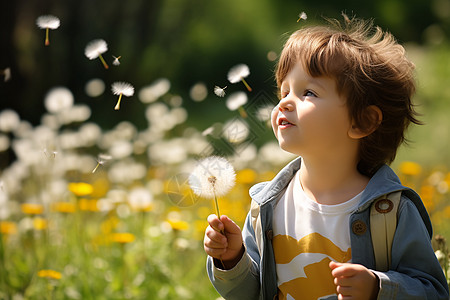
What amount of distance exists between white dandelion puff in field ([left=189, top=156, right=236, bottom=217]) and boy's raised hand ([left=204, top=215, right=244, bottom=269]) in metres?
0.03

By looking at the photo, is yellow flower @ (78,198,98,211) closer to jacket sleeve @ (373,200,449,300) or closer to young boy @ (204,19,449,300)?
young boy @ (204,19,449,300)

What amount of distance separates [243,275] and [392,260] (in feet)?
1.10

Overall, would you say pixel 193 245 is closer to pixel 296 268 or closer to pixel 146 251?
pixel 146 251

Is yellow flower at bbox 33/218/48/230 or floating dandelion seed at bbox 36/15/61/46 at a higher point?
floating dandelion seed at bbox 36/15/61/46

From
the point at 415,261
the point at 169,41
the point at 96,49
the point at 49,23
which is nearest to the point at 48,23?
the point at 49,23

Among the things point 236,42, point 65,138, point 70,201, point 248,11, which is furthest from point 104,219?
point 248,11

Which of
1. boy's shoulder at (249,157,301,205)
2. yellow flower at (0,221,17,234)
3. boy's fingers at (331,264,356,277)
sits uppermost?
boy's fingers at (331,264,356,277)

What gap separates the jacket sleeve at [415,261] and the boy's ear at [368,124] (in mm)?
189

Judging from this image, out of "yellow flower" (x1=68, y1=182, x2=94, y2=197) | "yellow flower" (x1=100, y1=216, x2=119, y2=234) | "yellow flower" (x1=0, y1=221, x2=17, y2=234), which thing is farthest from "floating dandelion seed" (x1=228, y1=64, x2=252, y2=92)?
"yellow flower" (x1=0, y1=221, x2=17, y2=234)

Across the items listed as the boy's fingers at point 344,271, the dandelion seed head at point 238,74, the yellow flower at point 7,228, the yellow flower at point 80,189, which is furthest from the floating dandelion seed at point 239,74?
the yellow flower at point 7,228

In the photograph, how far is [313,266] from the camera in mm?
1392

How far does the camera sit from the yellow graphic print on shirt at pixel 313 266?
4.52 ft

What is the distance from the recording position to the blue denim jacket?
4.20 ft

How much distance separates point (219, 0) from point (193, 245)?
24.2ft
